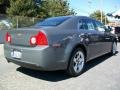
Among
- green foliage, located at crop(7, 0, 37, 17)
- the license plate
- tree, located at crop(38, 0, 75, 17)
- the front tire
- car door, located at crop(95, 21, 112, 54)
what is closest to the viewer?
the license plate

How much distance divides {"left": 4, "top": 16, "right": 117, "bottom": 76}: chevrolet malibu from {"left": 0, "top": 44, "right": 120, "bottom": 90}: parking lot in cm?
34

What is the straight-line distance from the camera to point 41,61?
17.0ft

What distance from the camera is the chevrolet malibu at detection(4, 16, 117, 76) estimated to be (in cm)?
523

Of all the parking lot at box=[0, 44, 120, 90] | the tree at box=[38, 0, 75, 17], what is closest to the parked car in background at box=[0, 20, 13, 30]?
the tree at box=[38, 0, 75, 17]

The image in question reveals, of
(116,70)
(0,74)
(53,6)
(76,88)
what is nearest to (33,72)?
(0,74)

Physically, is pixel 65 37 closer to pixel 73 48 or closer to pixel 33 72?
pixel 73 48

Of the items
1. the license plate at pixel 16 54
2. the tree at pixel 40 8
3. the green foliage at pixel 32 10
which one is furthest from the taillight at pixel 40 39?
the tree at pixel 40 8

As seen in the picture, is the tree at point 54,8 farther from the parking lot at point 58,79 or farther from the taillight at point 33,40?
the taillight at point 33,40

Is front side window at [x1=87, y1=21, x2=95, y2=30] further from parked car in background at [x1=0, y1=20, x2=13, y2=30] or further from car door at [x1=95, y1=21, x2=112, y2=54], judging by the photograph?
parked car in background at [x1=0, y1=20, x2=13, y2=30]

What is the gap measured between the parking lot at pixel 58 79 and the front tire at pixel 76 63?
0.49 ft

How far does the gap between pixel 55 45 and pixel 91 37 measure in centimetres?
184

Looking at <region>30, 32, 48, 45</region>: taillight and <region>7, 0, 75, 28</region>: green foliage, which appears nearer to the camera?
<region>30, 32, 48, 45</region>: taillight

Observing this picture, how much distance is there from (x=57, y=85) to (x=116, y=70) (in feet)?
7.56

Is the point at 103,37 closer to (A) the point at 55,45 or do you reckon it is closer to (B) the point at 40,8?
(A) the point at 55,45
